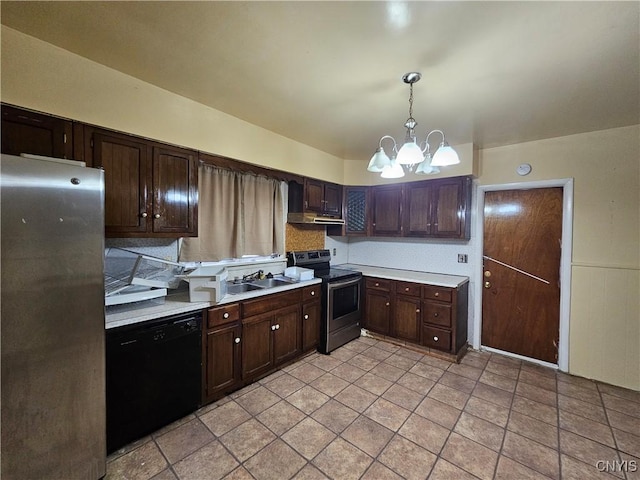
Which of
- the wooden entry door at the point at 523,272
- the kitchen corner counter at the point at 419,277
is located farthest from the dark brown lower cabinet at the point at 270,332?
the wooden entry door at the point at 523,272

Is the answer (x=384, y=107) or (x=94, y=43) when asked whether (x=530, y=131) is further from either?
(x=94, y=43)

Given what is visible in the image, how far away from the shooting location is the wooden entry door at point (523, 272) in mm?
3080

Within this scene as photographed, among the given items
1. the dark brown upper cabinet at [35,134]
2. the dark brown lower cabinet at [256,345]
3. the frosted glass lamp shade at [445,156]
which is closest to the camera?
the dark brown upper cabinet at [35,134]

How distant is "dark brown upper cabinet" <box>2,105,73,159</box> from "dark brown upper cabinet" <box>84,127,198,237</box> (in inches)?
4.4

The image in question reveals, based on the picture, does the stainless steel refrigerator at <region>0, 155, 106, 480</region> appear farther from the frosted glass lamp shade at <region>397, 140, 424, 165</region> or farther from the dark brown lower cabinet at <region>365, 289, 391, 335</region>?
the dark brown lower cabinet at <region>365, 289, 391, 335</region>

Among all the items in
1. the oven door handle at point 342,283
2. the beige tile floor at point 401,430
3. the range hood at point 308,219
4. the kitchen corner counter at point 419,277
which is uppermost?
the range hood at point 308,219

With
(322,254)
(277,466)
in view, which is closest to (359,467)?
(277,466)

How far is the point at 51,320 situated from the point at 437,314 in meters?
3.40

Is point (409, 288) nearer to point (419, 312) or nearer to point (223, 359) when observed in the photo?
point (419, 312)

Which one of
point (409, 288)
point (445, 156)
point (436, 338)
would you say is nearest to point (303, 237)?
point (409, 288)

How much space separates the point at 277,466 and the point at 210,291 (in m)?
1.31

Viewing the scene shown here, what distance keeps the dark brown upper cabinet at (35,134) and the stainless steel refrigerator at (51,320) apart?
49cm

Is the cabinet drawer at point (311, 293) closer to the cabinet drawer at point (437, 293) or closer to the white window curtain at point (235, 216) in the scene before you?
the white window curtain at point (235, 216)

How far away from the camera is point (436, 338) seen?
128 inches
